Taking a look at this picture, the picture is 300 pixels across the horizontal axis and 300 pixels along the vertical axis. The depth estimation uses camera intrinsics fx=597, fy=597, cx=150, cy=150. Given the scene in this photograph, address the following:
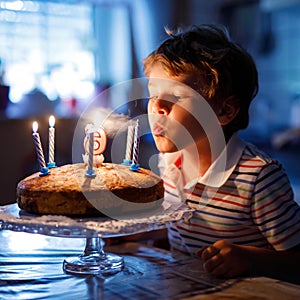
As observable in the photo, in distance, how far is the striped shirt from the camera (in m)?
1.23

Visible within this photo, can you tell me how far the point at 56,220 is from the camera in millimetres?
995

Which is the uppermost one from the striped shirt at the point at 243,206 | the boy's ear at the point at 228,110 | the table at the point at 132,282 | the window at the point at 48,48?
the window at the point at 48,48

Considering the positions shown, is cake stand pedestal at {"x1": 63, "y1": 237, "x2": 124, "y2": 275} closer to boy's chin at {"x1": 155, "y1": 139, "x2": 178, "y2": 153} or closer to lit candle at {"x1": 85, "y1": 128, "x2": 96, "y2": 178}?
lit candle at {"x1": 85, "y1": 128, "x2": 96, "y2": 178}

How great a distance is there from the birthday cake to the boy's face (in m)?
0.15

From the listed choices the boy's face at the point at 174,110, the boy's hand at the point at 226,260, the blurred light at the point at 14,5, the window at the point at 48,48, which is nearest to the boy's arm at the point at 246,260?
the boy's hand at the point at 226,260

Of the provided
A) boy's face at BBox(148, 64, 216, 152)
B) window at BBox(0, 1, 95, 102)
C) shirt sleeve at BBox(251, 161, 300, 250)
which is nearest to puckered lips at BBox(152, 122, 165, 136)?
boy's face at BBox(148, 64, 216, 152)

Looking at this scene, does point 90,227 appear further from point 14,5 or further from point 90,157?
point 14,5

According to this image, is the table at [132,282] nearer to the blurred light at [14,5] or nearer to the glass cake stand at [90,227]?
the glass cake stand at [90,227]

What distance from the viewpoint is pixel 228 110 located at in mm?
1373

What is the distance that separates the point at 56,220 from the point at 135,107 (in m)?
0.58

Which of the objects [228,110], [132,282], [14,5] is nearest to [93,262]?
[132,282]

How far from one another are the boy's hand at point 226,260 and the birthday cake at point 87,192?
0.14 m

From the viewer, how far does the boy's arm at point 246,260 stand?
108cm

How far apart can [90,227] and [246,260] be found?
1.09ft
